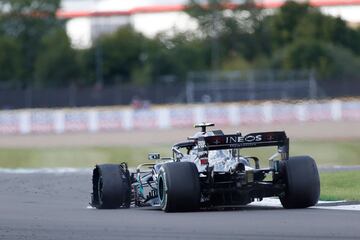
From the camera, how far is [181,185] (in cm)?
1675

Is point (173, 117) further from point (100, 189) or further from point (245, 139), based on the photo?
point (245, 139)

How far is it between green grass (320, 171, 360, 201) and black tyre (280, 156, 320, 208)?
217cm

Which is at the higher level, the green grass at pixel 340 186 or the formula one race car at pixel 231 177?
the formula one race car at pixel 231 177

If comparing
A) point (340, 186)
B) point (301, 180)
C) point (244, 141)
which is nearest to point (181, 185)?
point (244, 141)

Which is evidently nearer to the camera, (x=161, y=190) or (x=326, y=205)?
(x=161, y=190)

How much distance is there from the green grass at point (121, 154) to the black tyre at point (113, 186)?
1516cm

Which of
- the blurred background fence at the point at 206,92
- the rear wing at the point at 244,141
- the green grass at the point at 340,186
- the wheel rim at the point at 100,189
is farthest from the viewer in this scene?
the blurred background fence at the point at 206,92

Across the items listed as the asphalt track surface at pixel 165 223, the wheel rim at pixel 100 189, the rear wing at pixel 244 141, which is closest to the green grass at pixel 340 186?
the asphalt track surface at pixel 165 223

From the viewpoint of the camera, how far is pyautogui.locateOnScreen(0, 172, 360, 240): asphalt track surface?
549 inches

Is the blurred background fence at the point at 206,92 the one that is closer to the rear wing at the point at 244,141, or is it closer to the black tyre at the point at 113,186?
the black tyre at the point at 113,186

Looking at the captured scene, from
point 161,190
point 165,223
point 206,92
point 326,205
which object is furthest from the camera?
point 206,92

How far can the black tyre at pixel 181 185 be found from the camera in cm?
1673

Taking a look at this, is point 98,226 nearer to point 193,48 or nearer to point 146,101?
point 146,101

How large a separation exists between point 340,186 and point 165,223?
A: 7745mm
